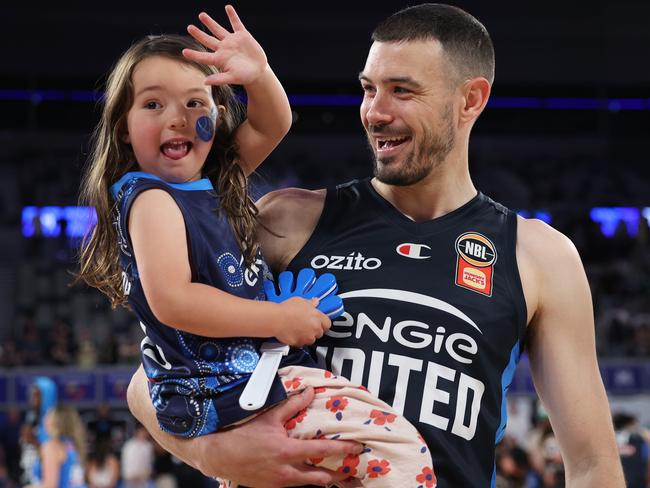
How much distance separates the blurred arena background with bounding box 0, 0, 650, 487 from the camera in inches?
556

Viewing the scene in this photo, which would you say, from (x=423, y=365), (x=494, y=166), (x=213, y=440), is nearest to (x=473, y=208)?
(x=423, y=365)

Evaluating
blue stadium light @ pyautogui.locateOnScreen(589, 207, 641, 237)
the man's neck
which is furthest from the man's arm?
blue stadium light @ pyautogui.locateOnScreen(589, 207, 641, 237)

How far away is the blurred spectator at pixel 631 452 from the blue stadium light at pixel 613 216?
29.4 ft

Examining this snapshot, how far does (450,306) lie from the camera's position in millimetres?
2191

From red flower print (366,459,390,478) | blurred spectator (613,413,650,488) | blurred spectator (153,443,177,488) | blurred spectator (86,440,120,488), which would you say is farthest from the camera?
blurred spectator (153,443,177,488)

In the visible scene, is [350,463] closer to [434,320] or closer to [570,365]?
[434,320]

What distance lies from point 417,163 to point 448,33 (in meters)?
0.33

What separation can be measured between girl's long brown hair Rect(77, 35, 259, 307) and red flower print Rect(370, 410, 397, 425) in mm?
413

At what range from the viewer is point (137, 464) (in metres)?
9.34

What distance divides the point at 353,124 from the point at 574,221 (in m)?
4.12

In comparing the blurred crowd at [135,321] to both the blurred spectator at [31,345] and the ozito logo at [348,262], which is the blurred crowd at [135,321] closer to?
the blurred spectator at [31,345]

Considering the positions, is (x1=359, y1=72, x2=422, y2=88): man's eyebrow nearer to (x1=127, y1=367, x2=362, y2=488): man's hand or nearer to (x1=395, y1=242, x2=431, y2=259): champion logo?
(x1=395, y1=242, x2=431, y2=259): champion logo

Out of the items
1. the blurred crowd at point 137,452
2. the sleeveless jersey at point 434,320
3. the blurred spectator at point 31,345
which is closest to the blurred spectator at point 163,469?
the blurred crowd at point 137,452

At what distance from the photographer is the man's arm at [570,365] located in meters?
2.23
